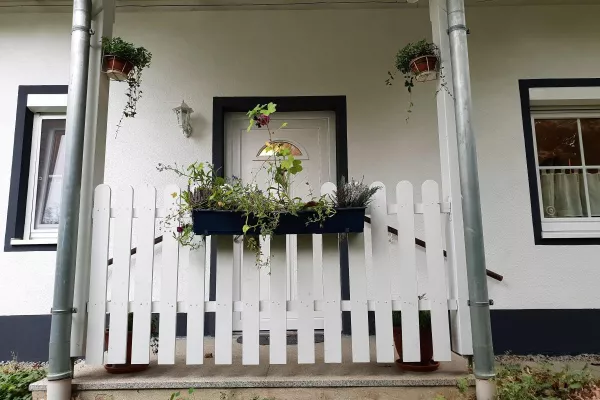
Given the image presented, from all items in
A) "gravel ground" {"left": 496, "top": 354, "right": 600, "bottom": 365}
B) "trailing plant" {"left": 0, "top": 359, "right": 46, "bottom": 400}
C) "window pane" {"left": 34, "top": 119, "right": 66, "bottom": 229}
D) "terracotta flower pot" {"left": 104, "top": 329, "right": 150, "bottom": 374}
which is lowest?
"gravel ground" {"left": 496, "top": 354, "right": 600, "bottom": 365}

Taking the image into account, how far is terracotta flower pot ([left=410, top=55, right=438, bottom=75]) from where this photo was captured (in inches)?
89.4

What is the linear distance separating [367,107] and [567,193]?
74.0 inches

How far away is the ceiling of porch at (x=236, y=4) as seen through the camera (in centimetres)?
352

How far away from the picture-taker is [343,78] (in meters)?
3.52

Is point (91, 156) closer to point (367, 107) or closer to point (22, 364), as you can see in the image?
point (22, 364)

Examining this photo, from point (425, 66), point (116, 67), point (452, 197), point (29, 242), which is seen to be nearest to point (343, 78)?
point (425, 66)

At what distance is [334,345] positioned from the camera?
2086mm

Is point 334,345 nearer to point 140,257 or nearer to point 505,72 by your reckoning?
point 140,257

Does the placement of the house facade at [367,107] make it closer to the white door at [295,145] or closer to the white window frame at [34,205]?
the white window frame at [34,205]

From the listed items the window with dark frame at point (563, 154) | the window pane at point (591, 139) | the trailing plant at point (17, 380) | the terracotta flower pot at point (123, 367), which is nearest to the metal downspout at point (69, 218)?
the terracotta flower pot at point (123, 367)

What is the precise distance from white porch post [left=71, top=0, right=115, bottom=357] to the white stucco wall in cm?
112

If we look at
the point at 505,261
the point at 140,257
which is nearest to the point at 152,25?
the point at 140,257

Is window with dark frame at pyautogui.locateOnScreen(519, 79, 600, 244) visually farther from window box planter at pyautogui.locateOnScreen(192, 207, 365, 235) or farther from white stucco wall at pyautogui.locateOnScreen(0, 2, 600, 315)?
window box planter at pyautogui.locateOnScreen(192, 207, 365, 235)

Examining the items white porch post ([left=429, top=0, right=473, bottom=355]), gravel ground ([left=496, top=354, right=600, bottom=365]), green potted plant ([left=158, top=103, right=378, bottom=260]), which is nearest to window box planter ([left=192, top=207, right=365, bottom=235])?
green potted plant ([left=158, top=103, right=378, bottom=260])
